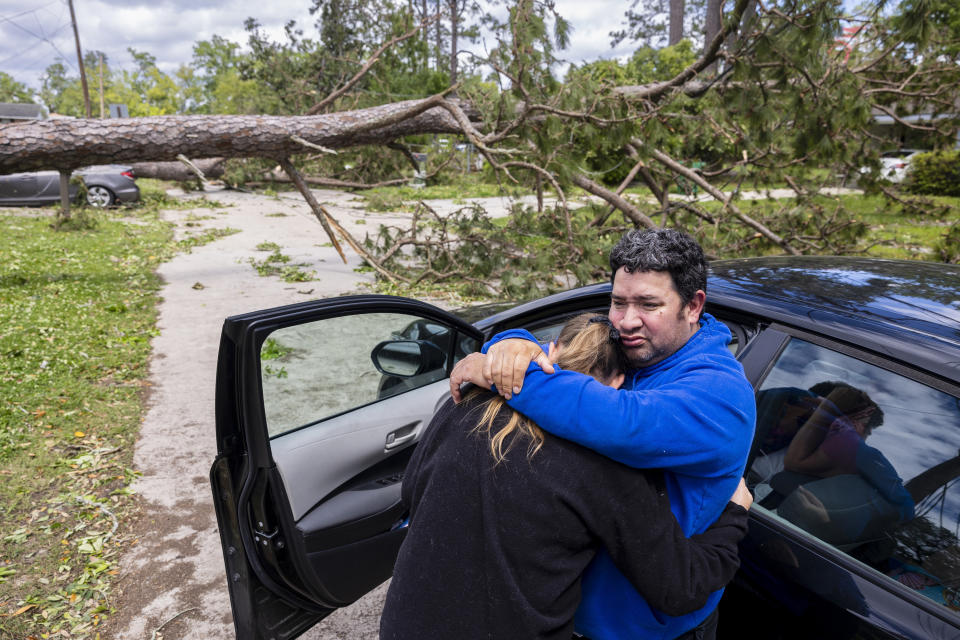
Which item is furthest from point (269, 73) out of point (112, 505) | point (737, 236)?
point (112, 505)

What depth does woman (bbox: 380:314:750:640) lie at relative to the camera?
1082mm

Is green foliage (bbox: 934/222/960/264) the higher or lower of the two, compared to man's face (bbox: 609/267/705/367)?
lower

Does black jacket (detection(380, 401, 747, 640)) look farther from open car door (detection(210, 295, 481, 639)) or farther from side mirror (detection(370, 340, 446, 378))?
side mirror (detection(370, 340, 446, 378))

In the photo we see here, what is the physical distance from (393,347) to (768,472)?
1.57 metres

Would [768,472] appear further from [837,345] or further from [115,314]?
[115,314]

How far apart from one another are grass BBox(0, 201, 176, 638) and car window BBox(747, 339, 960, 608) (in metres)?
2.81

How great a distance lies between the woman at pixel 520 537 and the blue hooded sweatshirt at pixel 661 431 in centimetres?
5

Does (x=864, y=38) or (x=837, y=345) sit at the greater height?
(x=864, y=38)

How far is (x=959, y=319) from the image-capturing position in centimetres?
169

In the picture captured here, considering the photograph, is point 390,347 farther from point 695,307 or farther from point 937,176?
point 937,176

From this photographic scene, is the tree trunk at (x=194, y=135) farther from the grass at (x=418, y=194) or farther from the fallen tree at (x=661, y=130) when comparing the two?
the grass at (x=418, y=194)

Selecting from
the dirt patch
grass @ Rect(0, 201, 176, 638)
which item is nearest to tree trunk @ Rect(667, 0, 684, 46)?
the dirt patch

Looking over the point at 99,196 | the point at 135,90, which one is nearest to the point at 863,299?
the point at 99,196

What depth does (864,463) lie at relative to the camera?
158 cm
